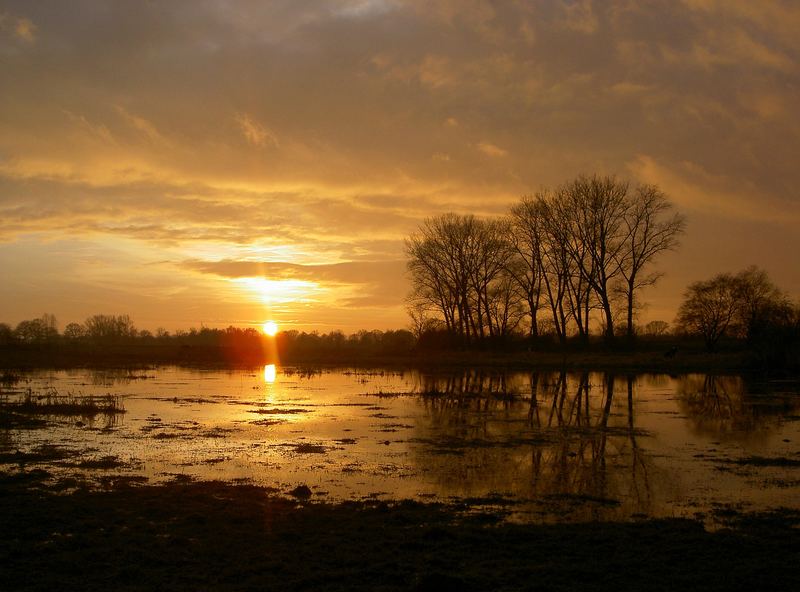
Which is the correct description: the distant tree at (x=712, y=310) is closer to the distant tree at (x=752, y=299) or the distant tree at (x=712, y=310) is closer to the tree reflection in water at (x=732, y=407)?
the distant tree at (x=752, y=299)

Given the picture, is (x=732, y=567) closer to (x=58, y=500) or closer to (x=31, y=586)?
(x=31, y=586)

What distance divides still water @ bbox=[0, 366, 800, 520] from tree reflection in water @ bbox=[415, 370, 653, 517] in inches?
1.8

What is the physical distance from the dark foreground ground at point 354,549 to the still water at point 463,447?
4.00ft

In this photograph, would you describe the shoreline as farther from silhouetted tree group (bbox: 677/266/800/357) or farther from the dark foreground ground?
the dark foreground ground

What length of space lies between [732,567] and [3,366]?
51583 millimetres

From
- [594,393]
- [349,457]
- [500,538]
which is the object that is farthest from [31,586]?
[594,393]

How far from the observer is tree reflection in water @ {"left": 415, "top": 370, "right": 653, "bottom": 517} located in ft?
35.3

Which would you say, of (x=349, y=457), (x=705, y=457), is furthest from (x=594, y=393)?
(x=349, y=457)

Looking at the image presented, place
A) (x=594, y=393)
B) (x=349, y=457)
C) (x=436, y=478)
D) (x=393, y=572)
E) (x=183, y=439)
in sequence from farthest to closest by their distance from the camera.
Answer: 1. (x=594, y=393)
2. (x=183, y=439)
3. (x=349, y=457)
4. (x=436, y=478)
5. (x=393, y=572)

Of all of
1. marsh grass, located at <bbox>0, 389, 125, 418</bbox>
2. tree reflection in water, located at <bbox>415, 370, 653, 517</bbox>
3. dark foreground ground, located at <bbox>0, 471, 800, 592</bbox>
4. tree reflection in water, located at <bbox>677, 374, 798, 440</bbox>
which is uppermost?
marsh grass, located at <bbox>0, 389, 125, 418</bbox>

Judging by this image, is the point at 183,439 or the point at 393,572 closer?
the point at 393,572

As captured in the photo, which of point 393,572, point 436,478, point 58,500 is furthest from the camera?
point 436,478

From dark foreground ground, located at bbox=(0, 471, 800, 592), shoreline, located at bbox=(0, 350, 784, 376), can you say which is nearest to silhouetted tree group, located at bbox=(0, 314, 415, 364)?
shoreline, located at bbox=(0, 350, 784, 376)

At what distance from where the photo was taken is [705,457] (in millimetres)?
14352
